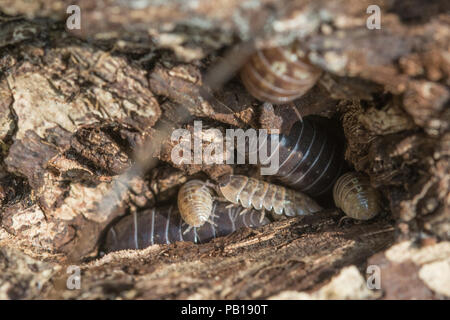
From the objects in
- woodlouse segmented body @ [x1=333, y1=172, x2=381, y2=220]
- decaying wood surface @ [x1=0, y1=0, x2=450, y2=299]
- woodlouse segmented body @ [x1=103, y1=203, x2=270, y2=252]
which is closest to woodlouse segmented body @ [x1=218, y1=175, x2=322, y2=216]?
woodlouse segmented body @ [x1=103, y1=203, x2=270, y2=252]

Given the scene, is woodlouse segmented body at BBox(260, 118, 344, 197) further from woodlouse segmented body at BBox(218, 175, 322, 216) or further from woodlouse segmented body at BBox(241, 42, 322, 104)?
woodlouse segmented body at BBox(241, 42, 322, 104)

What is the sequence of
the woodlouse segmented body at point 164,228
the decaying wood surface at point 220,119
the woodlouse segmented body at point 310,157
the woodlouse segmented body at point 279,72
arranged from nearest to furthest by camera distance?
the decaying wood surface at point 220,119
the woodlouse segmented body at point 279,72
the woodlouse segmented body at point 310,157
the woodlouse segmented body at point 164,228

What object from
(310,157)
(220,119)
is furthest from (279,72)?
(310,157)

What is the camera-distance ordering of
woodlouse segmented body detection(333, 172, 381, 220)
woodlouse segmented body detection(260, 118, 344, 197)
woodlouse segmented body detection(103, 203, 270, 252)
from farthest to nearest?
1. woodlouse segmented body detection(103, 203, 270, 252)
2. woodlouse segmented body detection(260, 118, 344, 197)
3. woodlouse segmented body detection(333, 172, 381, 220)

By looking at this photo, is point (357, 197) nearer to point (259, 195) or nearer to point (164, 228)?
point (259, 195)

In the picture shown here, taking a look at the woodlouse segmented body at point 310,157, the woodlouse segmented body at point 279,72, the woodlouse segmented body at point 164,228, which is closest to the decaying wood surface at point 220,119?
the woodlouse segmented body at point 279,72

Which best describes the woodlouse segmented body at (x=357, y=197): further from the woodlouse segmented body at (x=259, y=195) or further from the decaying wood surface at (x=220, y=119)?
the woodlouse segmented body at (x=259, y=195)

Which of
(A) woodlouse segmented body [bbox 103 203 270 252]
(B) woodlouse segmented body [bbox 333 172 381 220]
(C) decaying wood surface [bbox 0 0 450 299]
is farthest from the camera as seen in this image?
(A) woodlouse segmented body [bbox 103 203 270 252]
